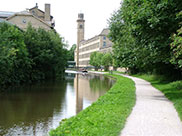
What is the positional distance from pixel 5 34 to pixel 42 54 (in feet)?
37.6

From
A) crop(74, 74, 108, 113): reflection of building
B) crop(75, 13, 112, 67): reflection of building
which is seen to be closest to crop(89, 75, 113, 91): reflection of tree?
crop(74, 74, 108, 113): reflection of building

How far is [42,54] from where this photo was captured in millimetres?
36500

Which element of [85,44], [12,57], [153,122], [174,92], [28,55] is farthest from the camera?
[85,44]

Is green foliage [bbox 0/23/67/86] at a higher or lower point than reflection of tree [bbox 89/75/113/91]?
higher

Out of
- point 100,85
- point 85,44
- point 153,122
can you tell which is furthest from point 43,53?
point 85,44

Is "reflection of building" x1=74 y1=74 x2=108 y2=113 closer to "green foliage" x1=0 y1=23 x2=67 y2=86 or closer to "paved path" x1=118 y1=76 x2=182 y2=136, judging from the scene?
"paved path" x1=118 y1=76 x2=182 y2=136

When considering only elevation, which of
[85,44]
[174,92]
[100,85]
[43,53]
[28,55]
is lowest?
[100,85]

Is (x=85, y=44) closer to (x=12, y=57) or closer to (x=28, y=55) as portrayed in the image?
(x=28, y=55)

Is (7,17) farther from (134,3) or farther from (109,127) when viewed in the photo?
(109,127)

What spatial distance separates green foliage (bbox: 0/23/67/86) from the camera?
24.3 meters

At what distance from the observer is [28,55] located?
34.5m

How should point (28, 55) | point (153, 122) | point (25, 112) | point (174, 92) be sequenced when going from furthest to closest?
point (28, 55) < point (174, 92) < point (25, 112) < point (153, 122)

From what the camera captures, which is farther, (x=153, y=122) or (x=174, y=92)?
A: (x=174, y=92)

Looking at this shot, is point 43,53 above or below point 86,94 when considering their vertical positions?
above
